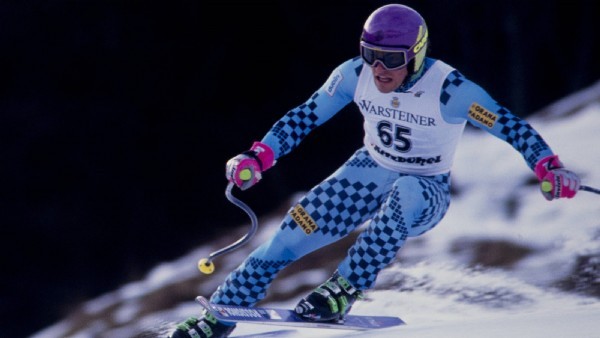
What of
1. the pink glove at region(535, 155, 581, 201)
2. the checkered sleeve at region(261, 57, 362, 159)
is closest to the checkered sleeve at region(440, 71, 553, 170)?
the pink glove at region(535, 155, 581, 201)

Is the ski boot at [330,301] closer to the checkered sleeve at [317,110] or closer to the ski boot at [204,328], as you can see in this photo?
the ski boot at [204,328]

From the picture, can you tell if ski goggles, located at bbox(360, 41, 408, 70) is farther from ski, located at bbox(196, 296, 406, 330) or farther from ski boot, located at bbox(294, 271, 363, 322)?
ski, located at bbox(196, 296, 406, 330)

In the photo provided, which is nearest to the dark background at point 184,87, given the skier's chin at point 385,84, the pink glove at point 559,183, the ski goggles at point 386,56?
the skier's chin at point 385,84

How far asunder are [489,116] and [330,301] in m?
1.01

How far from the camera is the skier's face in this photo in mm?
3625

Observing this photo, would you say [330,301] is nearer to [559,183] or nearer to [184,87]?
[559,183]

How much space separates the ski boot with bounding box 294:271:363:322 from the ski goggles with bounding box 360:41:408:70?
919mm

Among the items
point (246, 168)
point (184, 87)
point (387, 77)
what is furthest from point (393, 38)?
point (184, 87)

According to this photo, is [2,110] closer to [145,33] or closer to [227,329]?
[145,33]

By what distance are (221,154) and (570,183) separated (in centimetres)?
409

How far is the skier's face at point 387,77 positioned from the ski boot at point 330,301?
2.72 ft

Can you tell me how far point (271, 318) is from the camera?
12.0 ft

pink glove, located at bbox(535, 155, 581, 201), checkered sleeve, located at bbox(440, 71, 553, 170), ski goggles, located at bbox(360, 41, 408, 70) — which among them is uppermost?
ski goggles, located at bbox(360, 41, 408, 70)

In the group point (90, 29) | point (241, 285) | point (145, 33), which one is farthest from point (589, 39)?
point (241, 285)
